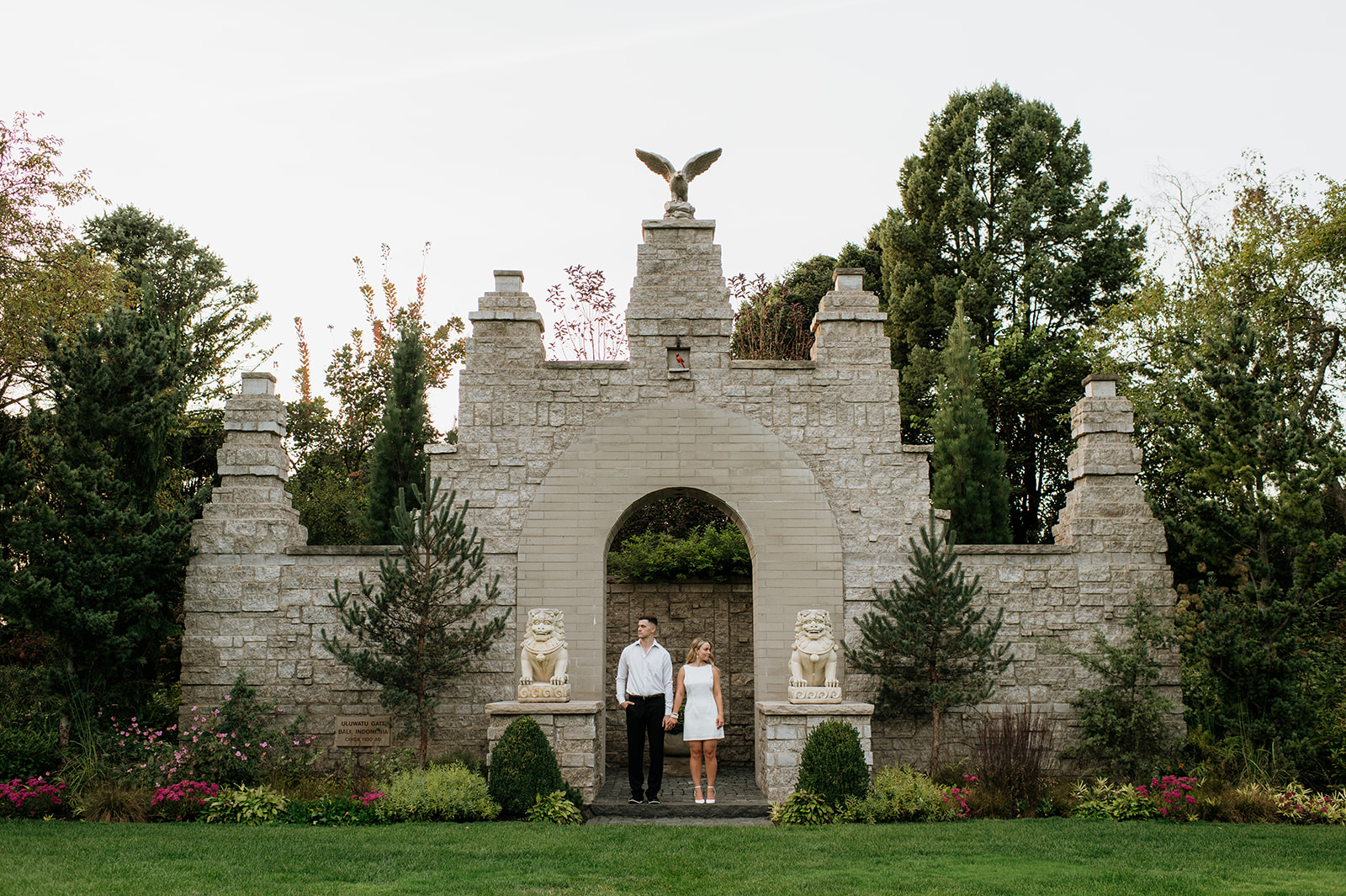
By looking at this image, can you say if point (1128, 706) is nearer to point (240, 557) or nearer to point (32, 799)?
point (240, 557)

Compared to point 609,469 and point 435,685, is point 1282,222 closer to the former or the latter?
point 609,469

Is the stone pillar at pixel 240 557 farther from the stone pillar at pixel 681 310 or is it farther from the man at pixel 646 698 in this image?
the stone pillar at pixel 681 310

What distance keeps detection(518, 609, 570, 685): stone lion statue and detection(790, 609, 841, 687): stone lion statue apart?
2.10 metres

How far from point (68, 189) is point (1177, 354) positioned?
1665 cm

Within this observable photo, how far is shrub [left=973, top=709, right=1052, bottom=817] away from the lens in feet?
28.8

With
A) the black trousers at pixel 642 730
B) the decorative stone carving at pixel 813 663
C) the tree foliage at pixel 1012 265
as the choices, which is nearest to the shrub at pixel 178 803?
the black trousers at pixel 642 730

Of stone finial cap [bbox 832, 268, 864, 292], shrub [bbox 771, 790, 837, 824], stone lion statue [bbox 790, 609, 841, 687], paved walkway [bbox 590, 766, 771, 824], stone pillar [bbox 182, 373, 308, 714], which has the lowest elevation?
paved walkway [bbox 590, 766, 771, 824]

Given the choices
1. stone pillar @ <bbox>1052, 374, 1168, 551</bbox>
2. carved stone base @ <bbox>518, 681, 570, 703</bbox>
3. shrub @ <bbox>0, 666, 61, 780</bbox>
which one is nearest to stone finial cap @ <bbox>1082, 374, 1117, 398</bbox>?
stone pillar @ <bbox>1052, 374, 1168, 551</bbox>

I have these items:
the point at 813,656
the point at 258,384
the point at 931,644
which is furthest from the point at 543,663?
the point at 258,384

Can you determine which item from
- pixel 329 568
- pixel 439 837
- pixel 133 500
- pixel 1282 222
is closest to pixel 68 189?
pixel 133 500

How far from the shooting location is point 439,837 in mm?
7195

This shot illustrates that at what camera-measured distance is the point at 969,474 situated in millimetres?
14992

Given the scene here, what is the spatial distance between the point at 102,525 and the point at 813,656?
6.68 metres

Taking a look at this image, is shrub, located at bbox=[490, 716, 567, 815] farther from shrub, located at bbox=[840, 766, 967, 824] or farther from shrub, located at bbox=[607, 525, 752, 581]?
shrub, located at bbox=[607, 525, 752, 581]
